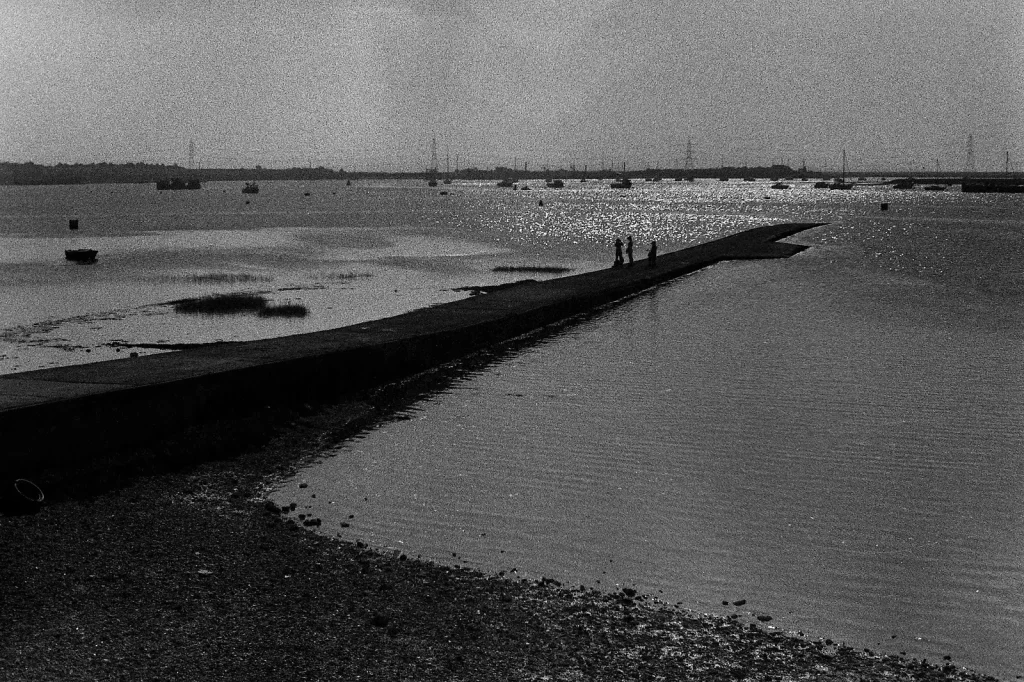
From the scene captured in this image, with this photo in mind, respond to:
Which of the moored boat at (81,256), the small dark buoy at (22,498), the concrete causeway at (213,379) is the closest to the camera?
the small dark buoy at (22,498)

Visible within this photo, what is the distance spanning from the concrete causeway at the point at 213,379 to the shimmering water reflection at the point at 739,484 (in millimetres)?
1513

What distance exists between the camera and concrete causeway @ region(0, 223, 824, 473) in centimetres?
1290

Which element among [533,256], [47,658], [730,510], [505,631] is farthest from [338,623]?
[533,256]

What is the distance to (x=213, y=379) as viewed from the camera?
1579 cm

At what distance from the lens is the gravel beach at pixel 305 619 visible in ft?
25.3

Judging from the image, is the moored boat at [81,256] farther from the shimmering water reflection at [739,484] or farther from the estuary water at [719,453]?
the shimmering water reflection at [739,484]

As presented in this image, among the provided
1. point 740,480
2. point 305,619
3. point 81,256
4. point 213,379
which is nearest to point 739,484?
point 740,480

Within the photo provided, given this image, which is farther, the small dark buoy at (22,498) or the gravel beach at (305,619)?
the small dark buoy at (22,498)

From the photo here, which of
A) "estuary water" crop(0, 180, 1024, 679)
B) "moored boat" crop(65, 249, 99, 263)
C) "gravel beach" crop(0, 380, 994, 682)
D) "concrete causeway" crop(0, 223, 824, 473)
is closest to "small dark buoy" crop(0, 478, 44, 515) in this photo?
"gravel beach" crop(0, 380, 994, 682)

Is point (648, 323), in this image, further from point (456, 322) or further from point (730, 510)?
point (730, 510)

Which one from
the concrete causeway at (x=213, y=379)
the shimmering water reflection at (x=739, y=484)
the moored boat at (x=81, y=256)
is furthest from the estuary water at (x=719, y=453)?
the moored boat at (x=81, y=256)

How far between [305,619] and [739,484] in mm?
6607

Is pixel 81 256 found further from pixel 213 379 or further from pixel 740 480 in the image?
pixel 740 480

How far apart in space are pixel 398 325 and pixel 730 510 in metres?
13.1
